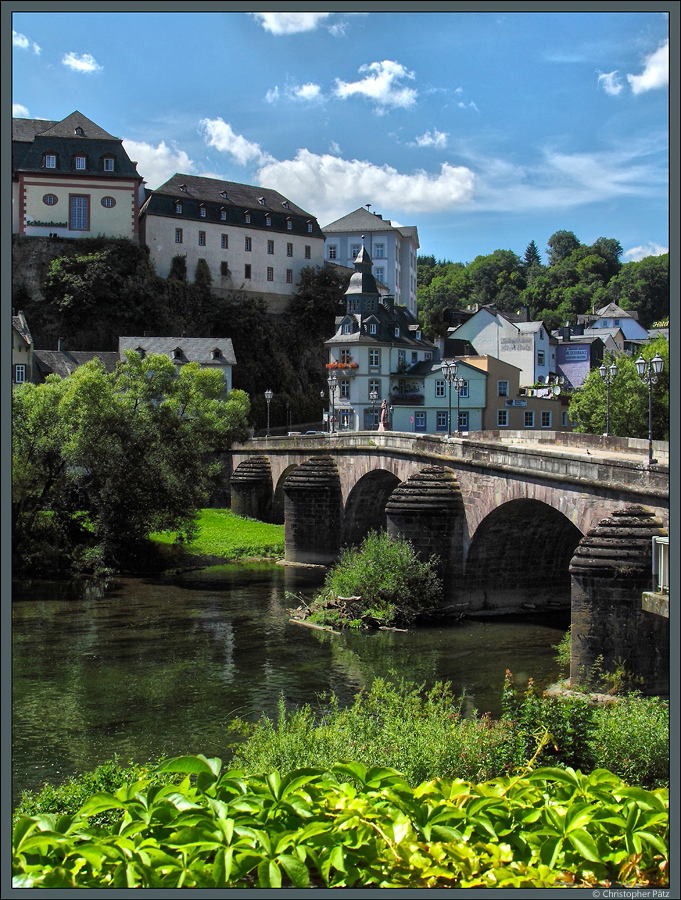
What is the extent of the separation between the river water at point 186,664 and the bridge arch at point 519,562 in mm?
992

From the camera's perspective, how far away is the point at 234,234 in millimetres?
91375

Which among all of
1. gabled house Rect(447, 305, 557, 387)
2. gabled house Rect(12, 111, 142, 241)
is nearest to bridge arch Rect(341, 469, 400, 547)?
gabled house Rect(447, 305, 557, 387)

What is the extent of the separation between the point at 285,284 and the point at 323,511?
55.6 m

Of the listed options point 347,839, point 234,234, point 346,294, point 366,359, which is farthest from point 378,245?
point 347,839

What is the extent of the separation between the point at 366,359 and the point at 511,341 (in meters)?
17.3

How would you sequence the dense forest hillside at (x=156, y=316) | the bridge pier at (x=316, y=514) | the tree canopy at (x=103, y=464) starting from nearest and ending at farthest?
1. the tree canopy at (x=103, y=464)
2. the bridge pier at (x=316, y=514)
3. the dense forest hillside at (x=156, y=316)

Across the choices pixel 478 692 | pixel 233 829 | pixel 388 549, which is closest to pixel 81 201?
pixel 388 549

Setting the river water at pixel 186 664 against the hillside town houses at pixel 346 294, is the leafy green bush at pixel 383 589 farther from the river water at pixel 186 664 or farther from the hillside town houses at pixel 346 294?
the hillside town houses at pixel 346 294

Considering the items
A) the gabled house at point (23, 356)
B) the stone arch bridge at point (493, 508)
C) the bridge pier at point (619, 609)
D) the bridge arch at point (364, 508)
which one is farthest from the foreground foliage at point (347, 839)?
the gabled house at point (23, 356)

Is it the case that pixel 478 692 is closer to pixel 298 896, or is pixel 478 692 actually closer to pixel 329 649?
pixel 329 649

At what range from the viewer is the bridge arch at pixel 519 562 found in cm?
2994

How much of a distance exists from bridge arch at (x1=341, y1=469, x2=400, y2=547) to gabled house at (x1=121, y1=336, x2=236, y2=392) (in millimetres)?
29055

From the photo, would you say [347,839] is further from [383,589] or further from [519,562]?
[519,562]

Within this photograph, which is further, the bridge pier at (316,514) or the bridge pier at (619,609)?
the bridge pier at (316,514)
